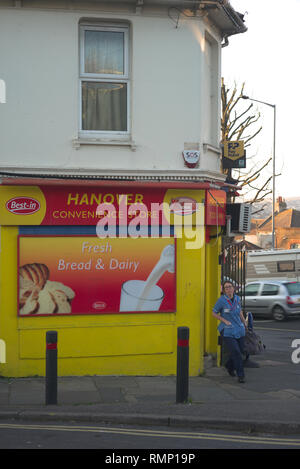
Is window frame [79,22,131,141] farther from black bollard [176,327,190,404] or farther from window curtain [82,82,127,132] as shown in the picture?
black bollard [176,327,190,404]

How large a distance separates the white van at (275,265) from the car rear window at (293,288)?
4.68m

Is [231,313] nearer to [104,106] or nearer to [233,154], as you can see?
[233,154]

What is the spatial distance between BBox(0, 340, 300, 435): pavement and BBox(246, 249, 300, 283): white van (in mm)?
18584

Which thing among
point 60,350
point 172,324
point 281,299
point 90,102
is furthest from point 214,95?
point 281,299

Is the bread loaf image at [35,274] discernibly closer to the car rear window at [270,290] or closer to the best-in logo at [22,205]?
the best-in logo at [22,205]

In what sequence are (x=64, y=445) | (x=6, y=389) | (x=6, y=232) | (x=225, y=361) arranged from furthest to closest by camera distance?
1. (x=225, y=361)
2. (x=6, y=232)
3. (x=6, y=389)
4. (x=64, y=445)

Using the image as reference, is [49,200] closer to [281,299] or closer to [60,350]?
[60,350]

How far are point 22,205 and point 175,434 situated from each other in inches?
192

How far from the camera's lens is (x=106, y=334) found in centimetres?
1107

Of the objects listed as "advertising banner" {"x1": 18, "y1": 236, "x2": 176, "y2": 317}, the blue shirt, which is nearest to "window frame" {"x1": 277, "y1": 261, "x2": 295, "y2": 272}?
the blue shirt

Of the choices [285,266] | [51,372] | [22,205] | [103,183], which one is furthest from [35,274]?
[285,266]

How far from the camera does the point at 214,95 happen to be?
→ 40.5ft

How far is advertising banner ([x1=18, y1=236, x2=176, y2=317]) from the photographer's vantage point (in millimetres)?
10844

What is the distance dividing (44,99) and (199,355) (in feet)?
17.4
